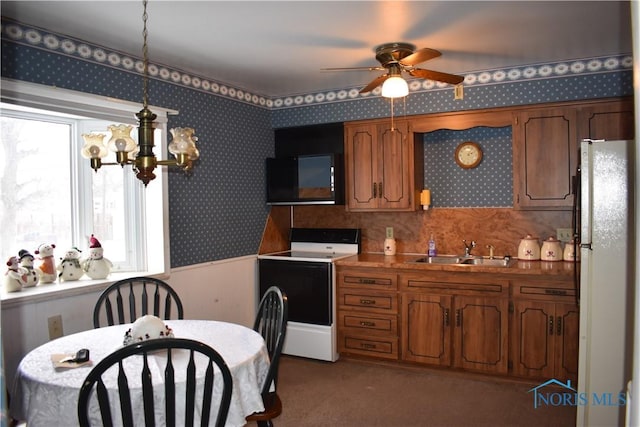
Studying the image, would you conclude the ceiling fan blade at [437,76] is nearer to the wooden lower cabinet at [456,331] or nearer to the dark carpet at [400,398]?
the wooden lower cabinet at [456,331]

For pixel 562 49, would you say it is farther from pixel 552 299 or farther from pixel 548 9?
pixel 552 299

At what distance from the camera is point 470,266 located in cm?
372

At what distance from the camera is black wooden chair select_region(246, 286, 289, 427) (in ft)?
7.19

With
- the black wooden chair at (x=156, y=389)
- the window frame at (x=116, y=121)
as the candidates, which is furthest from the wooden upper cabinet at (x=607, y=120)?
the black wooden chair at (x=156, y=389)

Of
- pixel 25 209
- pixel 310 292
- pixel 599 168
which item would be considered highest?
pixel 599 168

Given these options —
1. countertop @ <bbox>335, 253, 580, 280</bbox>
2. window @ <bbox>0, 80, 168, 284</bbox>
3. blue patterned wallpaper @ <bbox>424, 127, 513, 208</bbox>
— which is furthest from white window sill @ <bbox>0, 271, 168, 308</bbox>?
blue patterned wallpaper @ <bbox>424, 127, 513, 208</bbox>

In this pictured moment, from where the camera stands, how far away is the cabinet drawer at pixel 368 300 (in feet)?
13.3

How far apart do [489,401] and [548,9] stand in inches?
97.4

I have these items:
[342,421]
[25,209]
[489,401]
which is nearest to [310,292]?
[342,421]

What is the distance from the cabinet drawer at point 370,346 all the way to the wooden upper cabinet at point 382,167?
111 cm

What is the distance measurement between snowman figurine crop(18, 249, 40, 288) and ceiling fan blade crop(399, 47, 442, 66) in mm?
2547

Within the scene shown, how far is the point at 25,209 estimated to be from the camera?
310 cm

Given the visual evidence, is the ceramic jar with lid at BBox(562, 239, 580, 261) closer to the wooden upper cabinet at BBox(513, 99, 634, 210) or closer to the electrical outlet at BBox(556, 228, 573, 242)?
the electrical outlet at BBox(556, 228, 573, 242)

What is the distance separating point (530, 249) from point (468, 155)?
95 centimetres
